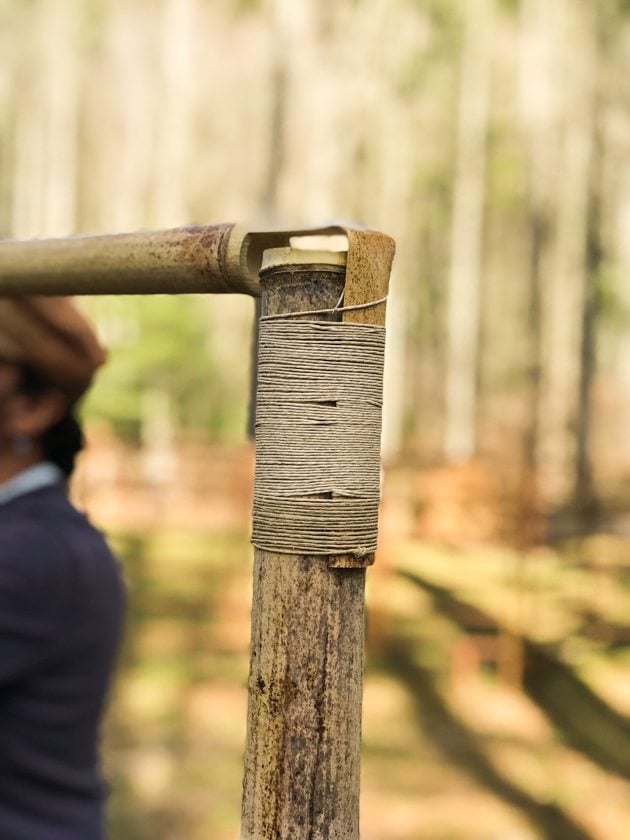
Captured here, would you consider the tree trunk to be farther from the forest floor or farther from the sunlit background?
the forest floor

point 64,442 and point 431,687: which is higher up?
point 431,687

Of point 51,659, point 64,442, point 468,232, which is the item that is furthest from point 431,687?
point 468,232

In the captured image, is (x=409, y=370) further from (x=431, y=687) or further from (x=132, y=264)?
(x=132, y=264)

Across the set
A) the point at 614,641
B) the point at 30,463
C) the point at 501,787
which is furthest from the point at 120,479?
the point at 30,463

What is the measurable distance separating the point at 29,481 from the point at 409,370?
58.8ft

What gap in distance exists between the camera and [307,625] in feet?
2.87

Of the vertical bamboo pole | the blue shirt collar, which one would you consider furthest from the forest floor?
the vertical bamboo pole

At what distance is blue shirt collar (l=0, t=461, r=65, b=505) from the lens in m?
1.40

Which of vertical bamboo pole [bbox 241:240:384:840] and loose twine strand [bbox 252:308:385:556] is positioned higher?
loose twine strand [bbox 252:308:385:556]

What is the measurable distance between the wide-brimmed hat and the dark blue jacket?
0.17 meters

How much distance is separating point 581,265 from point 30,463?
1367cm

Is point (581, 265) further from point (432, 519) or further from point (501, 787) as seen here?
point (501, 787)

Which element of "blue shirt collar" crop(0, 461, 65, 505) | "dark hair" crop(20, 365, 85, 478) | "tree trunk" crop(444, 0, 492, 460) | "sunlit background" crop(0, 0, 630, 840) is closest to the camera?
"blue shirt collar" crop(0, 461, 65, 505)

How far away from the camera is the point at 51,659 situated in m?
1.33
